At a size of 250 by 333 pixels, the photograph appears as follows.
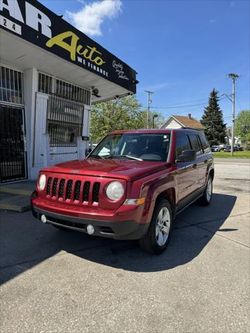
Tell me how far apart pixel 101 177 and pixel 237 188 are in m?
8.31

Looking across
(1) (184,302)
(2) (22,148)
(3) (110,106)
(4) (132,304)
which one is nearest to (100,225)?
(4) (132,304)

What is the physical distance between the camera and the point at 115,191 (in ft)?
12.4

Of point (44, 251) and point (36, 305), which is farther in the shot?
point (44, 251)

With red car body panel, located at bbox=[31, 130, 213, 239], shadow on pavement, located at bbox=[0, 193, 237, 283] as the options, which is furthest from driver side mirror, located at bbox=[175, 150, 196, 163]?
shadow on pavement, located at bbox=[0, 193, 237, 283]

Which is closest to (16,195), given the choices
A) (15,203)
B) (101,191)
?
(15,203)

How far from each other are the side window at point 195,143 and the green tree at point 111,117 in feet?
102

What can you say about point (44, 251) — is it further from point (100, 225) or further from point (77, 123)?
point (77, 123)

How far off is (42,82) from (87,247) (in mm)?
6833

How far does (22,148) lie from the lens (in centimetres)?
949

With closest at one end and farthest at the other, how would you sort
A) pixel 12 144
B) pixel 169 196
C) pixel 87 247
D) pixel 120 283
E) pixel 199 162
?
pixel 120 283, pixel 87 247, pixel 169 196, pixel 199 162, pixel 12 144

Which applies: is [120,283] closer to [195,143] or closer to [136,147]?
[136,147]

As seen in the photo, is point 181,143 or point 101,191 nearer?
point 101,191

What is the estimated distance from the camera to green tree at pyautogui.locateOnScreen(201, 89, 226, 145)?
203ft

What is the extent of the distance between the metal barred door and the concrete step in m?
1.65
